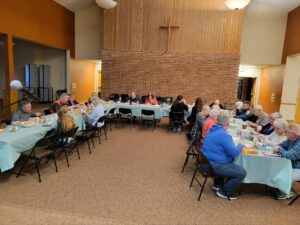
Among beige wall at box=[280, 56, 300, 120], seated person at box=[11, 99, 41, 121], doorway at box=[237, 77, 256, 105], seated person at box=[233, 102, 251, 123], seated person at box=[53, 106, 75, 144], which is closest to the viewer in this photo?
seated person at box=[53, 106, 75, 144]

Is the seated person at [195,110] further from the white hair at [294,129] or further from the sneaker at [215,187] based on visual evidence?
Answer: the white hair at [294,129]

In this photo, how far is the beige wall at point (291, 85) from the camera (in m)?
9.98

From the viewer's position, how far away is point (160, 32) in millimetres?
10234

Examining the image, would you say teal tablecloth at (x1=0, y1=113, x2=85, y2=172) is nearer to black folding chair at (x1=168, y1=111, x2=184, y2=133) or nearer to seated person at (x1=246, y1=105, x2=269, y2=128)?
black folding chair at (x1=168, y1=111, x2=184, y2=133)

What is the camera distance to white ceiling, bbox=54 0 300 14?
962 cm

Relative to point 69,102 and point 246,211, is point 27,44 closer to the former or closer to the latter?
point 69,102

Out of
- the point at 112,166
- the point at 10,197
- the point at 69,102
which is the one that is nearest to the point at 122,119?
the point at 69,102

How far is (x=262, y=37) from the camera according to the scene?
10805 mm

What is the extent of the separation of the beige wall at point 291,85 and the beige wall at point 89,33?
31.3ft

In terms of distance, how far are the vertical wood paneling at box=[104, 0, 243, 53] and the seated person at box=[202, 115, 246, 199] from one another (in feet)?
25.5

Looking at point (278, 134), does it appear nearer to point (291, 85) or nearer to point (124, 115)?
point (124, 115)

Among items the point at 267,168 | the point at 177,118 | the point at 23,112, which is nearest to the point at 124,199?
the point at 267,168

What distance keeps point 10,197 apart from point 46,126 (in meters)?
1.42

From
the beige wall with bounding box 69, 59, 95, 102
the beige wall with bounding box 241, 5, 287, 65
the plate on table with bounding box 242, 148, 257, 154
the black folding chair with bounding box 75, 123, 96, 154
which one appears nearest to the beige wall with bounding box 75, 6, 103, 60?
the beige wall with bounding box 69, 59, 95, 102
